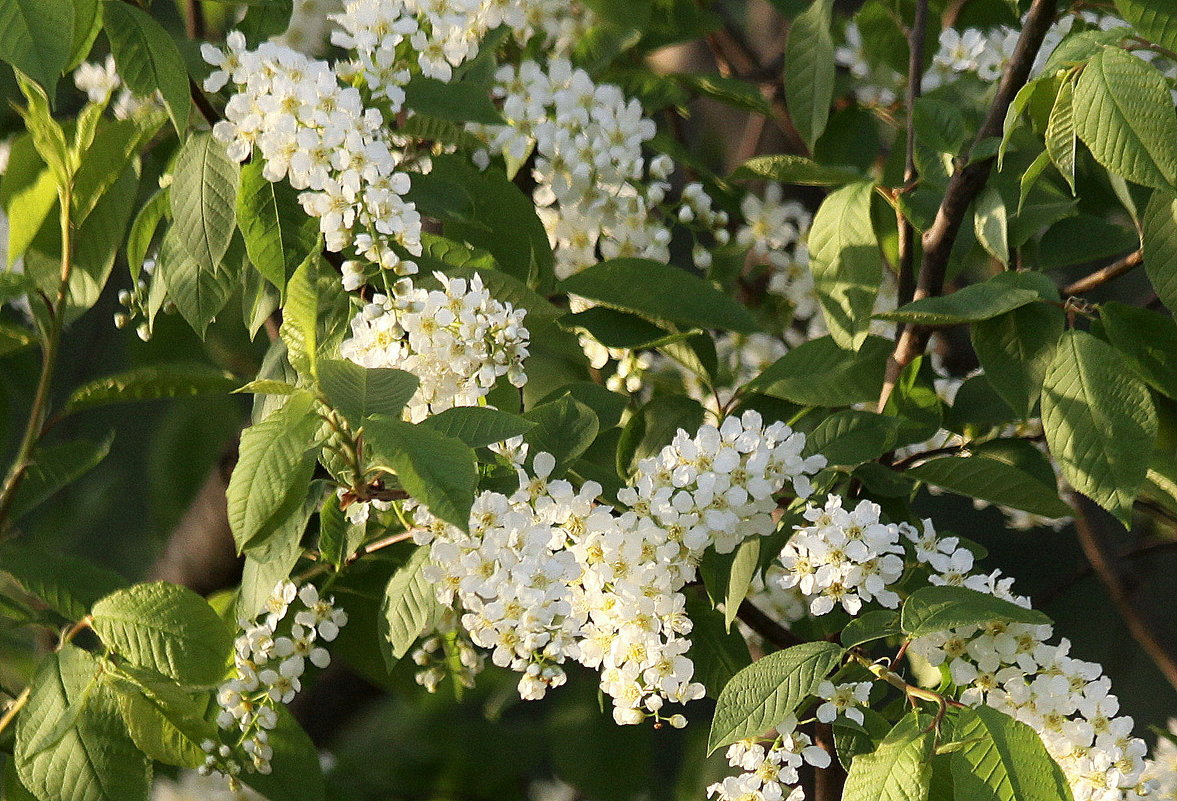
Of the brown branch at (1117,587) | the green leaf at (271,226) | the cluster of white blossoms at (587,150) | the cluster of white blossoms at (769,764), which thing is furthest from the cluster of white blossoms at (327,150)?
the brown branch at (1117,587)

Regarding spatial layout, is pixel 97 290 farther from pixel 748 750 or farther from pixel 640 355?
pixel 748 750

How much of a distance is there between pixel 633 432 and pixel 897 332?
0.23 metres

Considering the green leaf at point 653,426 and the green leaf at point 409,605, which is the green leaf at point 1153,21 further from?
the green leaf at point 409,605

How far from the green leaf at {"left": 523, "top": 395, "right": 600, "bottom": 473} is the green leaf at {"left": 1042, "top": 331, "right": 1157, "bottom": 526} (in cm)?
29

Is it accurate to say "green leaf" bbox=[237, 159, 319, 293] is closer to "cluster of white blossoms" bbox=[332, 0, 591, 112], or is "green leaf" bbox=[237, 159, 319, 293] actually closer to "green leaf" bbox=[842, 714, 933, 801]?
"cluster of white blossoms" bbox=[332, 0, 591, 112]

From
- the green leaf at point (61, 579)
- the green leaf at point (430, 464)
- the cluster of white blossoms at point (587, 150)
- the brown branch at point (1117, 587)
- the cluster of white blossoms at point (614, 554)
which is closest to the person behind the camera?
the green leaf at point (430, 464)

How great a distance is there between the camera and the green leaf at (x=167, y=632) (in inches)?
31.5

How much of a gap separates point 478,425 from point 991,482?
0.36 metres

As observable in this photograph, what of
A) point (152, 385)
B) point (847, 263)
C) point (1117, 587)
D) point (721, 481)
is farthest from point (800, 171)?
point (1117, 587)

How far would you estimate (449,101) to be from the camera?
34.5 inches

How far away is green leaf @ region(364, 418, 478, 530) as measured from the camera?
1.93 feet

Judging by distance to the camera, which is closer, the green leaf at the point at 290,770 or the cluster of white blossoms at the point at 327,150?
the cluster of white blossoms at the point at 327,150

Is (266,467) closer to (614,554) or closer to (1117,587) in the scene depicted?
(614,554)

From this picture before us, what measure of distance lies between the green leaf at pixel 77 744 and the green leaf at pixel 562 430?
Answer: 35 centimetres
